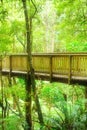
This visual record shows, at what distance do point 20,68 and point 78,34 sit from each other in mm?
4056

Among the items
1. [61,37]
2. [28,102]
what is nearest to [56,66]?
[28,102]

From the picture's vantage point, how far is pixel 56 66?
483 inches

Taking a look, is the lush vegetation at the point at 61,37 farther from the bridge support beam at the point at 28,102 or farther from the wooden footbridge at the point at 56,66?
the wooden footbridge at the point at 56,66

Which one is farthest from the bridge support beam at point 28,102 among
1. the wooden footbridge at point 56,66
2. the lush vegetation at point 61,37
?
the wooden footbridge at point 56,66

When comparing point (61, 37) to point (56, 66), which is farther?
point (61, 37)

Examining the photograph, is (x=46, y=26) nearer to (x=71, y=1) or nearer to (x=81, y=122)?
(x=71, y=1)

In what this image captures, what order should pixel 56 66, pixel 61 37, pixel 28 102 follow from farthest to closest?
pixel 61 37 → pixel 28 102 → pixel 56 66

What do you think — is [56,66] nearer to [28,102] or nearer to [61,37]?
[28,102]

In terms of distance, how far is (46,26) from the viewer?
1275 inches

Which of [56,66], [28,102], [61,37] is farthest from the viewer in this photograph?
[61,37]

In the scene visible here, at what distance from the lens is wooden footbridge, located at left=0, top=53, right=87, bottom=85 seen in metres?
10.9

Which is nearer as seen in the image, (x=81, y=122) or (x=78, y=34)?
(x=81, y=122)

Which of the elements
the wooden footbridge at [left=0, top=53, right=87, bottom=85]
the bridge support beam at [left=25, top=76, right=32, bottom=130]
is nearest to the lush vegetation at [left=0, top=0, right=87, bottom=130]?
the bridge support beam at [left=25, top=76, right=32, bottom=130]

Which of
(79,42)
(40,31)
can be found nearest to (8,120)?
(79,42)
